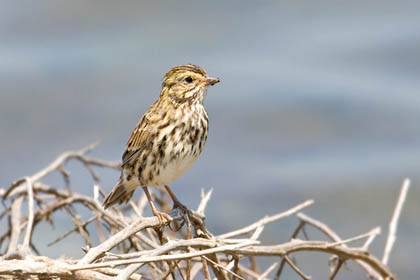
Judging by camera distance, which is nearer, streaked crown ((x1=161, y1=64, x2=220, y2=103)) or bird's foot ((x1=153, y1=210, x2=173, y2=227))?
bird's foot ((x1=153, y1=210, x2=173, y2=227))

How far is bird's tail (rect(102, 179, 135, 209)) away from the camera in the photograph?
19.3 ft

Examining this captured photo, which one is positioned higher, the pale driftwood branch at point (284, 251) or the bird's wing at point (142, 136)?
the bird's wing at point (142, 136)

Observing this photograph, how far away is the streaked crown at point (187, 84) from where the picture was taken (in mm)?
5902

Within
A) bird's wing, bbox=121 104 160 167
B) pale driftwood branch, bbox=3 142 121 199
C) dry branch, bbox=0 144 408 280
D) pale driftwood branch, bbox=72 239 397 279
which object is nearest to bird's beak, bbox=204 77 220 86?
bird's wing, bbox=121 104 160 167

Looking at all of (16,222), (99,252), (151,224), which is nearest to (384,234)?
(16,222)

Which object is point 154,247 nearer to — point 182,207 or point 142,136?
point 182,207

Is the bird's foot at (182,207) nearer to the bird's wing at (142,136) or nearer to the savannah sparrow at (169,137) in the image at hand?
the savannah sparrow at (169,137)

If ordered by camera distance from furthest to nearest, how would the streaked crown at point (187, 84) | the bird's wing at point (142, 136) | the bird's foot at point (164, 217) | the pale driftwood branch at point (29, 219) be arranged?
the streaked crown at point (187, 84)
the bird's wing at point (142, 136)
the bird's foot at point (164, 217)
the pale driftwood branch at point (29, 219)

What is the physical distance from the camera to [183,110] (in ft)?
19.2

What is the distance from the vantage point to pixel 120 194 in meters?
5.90

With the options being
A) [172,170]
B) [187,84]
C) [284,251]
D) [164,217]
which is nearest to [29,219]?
[164,217]

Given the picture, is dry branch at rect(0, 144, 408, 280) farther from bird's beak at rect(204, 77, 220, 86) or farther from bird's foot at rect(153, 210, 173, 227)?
bird's beak at rect(204, 77, 220, 86)

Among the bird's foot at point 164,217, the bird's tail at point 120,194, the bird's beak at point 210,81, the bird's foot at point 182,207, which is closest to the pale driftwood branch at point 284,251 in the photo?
the bird's foot at point 182,207

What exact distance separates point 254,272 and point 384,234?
4.24 m
